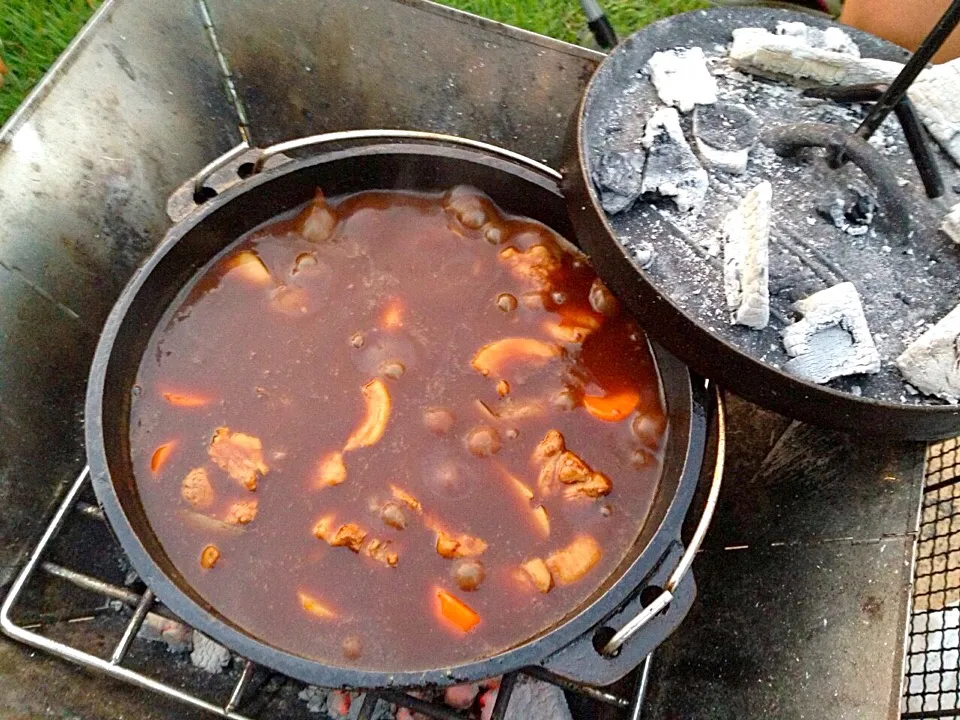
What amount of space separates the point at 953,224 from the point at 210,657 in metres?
2.41

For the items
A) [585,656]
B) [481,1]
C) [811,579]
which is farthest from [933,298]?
[481,1]

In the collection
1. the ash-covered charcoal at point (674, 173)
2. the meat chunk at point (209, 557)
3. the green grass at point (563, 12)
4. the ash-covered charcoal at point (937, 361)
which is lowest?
the meat chunk at point (209, 557)

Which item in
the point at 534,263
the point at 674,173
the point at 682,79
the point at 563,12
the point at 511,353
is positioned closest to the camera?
the point at 674,173

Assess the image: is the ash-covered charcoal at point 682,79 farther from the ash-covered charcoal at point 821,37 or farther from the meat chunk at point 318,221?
the meat chunk at point 318,221

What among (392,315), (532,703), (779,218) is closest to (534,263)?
(392,315)

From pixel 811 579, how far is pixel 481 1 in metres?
2.65

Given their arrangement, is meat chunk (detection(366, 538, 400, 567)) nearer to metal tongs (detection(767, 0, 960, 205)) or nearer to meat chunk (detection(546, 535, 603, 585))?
meat chunk (detection(546, 535, 603, 585))

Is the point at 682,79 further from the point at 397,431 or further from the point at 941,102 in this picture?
the point at 397,431

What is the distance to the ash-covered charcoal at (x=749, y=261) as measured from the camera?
164cm

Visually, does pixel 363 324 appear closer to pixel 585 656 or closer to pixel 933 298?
pixel 585 656

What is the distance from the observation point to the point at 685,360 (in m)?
1.77

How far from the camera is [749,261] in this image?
5.45 feet

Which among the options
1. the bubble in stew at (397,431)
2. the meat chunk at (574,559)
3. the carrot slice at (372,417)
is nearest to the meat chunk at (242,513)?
the bubble in stew at (397,431)

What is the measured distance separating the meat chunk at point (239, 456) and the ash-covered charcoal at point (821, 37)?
1802 mm
